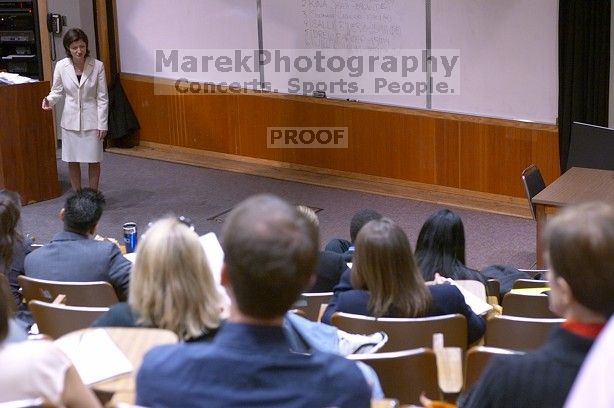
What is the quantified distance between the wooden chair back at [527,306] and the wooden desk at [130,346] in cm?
175

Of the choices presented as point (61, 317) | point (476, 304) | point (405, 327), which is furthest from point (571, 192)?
point (61, 317)

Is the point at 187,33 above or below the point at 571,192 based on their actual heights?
Result: above

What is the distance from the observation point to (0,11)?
30.6ft

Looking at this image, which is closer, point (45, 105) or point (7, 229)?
point (7, 229)

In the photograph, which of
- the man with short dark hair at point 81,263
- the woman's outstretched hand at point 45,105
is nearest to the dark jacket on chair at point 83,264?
the man with short dark hair at point 81,263

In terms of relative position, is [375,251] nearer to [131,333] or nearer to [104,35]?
[131,333]

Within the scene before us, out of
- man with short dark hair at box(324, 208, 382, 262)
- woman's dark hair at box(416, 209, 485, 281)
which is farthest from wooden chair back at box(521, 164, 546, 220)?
woman's dark hair at box(416, 209, 485, 281)

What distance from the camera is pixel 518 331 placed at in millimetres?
3439

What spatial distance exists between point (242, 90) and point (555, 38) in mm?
3041

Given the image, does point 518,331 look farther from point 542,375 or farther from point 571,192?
point 571,192

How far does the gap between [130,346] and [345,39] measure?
6.00 metres

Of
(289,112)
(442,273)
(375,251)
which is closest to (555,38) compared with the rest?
(289,112)

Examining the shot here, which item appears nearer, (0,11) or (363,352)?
(363,352)

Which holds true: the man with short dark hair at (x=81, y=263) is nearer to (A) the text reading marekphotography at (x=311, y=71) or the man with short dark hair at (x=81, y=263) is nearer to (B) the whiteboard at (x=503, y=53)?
(B) the whiteboard at (x=503, y=53)
